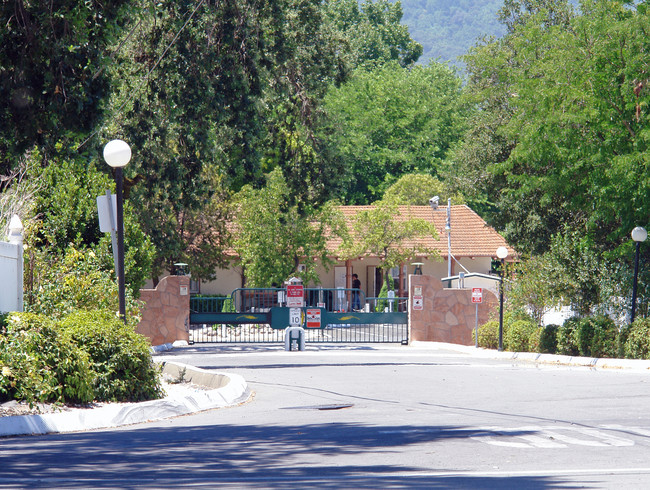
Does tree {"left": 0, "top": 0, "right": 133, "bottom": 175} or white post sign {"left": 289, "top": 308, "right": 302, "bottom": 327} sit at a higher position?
tree {"left": 0, "top": 0, "right": 133, "bottom": 175}

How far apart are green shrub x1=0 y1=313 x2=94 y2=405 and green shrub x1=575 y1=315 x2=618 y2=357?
50.0ft

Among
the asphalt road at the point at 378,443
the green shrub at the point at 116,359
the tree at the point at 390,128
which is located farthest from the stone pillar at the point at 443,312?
the tree at the point at 390,128

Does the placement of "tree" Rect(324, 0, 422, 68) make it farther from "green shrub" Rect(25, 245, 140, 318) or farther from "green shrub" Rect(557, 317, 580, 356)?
"green shrub" Rect(25, 245, 140, 318)

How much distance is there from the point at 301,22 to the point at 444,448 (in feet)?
59.9

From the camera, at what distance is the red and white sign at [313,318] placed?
2917 cm

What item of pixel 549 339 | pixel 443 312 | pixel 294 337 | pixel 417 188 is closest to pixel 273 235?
pixel 443 312

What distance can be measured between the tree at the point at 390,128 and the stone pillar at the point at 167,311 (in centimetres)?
3555

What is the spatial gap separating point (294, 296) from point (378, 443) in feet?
58.1

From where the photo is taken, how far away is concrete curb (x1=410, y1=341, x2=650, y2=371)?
2111 centimetres

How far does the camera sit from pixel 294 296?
26656 mm

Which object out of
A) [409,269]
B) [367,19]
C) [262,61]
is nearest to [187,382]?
[262,61]

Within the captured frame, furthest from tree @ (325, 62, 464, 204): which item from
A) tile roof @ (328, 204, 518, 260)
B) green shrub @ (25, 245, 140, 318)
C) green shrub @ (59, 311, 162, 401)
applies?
green shrub @ (59, 311, 162, 401)

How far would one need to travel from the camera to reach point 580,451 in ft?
27.9

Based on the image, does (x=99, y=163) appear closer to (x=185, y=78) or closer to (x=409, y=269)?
(x=185, y=78)
